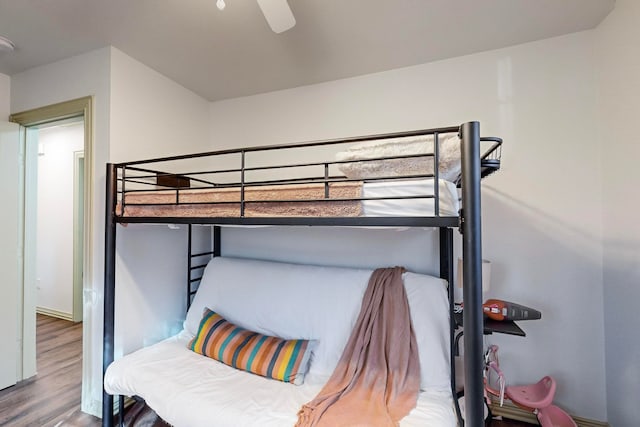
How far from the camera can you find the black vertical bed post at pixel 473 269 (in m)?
1.03

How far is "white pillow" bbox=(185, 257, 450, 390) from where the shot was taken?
1.66m

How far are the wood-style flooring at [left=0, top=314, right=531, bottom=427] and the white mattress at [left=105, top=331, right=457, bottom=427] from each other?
39 cm

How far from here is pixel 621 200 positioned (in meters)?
1.56

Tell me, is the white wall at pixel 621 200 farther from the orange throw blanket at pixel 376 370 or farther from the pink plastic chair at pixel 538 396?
the orange throw blanket at pixel 376 370

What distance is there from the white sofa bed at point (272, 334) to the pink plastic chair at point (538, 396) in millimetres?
414

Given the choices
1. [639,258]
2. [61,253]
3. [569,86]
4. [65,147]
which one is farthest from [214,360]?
[65,147]

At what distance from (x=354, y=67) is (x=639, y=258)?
1.99m

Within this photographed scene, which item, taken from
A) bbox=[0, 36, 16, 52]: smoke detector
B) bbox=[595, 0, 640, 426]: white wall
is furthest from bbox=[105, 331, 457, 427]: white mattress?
bbox=[0, 36, 16, 52]: smoke detector

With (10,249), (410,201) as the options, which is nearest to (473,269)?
(410,201)

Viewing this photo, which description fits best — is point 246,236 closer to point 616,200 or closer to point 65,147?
point 616,200

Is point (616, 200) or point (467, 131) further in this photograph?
point (616, 200)

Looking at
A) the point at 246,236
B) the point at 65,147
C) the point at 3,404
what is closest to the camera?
the point at 3,404

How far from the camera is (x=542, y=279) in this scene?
184 cm

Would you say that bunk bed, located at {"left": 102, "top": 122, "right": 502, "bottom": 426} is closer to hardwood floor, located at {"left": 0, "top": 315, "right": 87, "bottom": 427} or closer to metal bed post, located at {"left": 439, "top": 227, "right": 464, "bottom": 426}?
metal bed post, located at {"left": 439, "top": 227, "right": 464, "bottom": 426}
